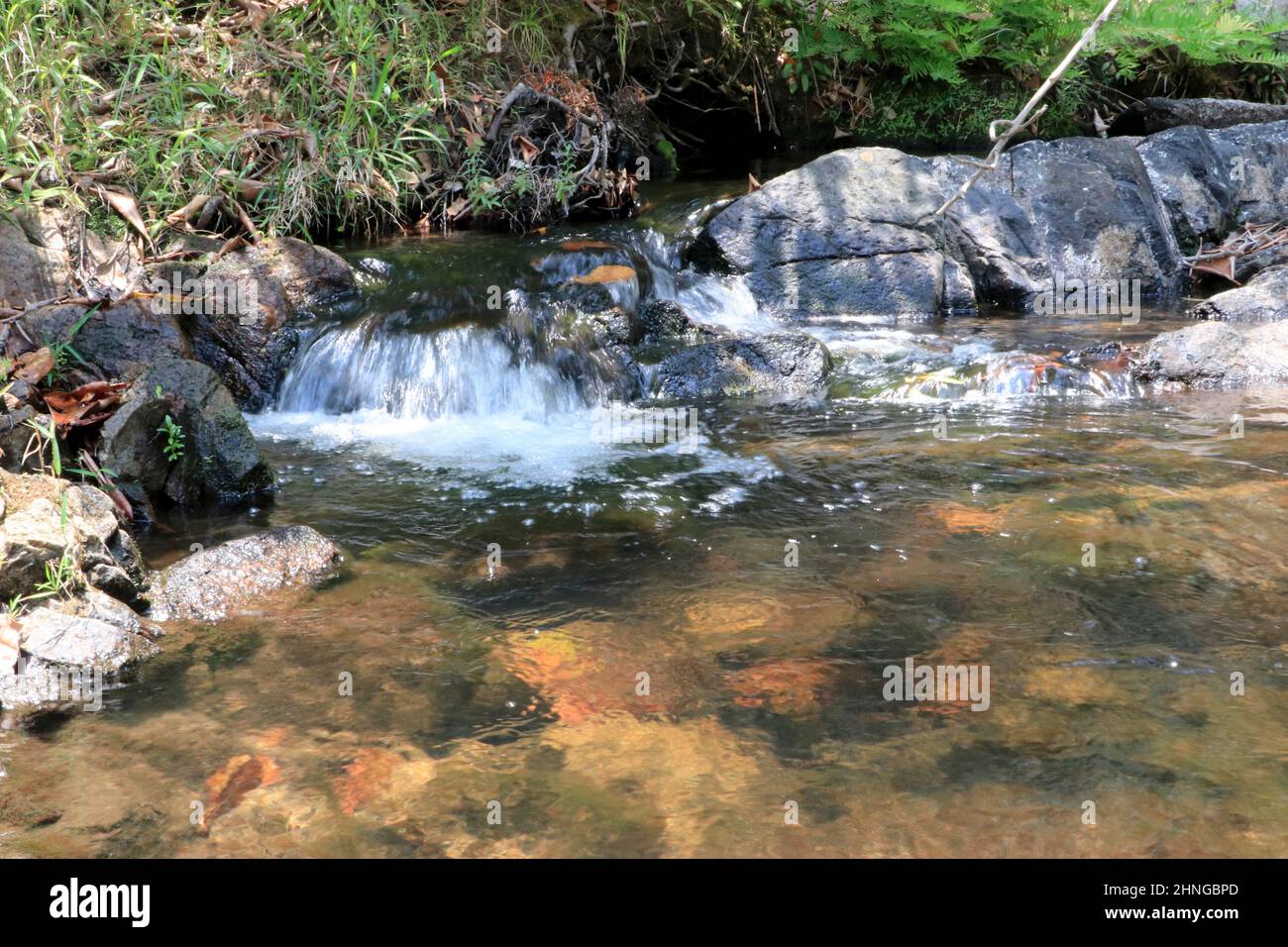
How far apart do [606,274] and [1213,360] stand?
397 centimetres

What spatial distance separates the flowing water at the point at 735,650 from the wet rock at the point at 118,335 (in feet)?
2.57

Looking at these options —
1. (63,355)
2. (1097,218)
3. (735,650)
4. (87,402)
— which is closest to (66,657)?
(87,402)

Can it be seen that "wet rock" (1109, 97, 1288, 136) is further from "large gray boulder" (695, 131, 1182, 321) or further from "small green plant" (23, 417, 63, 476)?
"small green plant" (23, 417, 63, 476)

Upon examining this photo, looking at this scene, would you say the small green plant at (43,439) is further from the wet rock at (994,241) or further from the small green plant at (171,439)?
the wet rock at (994,241)

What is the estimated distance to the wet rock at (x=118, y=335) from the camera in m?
5.68

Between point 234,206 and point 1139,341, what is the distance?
20.3 ft

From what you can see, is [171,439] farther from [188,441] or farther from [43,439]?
[43,439]

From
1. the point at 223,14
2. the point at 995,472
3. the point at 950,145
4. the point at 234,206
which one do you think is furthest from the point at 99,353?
the point at 950,145

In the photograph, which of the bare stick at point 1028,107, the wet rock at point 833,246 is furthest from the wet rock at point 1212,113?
the bare stick at point 1028,107

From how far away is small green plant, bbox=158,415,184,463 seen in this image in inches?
201

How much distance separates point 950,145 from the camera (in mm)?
10797

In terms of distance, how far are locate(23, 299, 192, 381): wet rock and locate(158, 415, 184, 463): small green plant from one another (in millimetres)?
400

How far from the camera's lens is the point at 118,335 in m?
5.91

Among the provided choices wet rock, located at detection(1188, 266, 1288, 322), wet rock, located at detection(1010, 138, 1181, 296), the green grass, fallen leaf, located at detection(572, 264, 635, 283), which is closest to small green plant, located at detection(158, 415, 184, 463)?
the green grass
